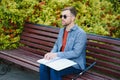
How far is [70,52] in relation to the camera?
4.15m

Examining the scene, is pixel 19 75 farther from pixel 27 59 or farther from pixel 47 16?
pixel 47 16

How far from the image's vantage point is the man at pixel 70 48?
412 cm

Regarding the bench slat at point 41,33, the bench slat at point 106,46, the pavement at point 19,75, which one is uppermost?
the bench slat at point 41,33

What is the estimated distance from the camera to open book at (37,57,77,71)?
390 centimetres

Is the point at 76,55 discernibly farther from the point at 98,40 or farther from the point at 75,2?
the point at 75,2

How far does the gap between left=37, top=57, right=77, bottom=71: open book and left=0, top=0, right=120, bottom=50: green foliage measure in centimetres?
145

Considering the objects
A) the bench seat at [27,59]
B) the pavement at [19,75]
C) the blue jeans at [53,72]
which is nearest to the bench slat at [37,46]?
the bench seat at [27,59]

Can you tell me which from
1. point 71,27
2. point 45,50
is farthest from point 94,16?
point 71,27

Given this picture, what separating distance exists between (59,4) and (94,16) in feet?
2.60

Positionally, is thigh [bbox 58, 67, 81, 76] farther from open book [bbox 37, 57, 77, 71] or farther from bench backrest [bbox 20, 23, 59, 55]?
bench backrest [bbox 20, 23, 59, 55]

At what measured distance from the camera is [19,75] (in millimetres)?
5625

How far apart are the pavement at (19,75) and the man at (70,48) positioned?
1.25m

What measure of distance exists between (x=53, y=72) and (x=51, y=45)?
1180 mm

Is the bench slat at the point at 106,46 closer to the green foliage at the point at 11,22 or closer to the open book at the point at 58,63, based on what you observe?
the open book at the point at 58,63
